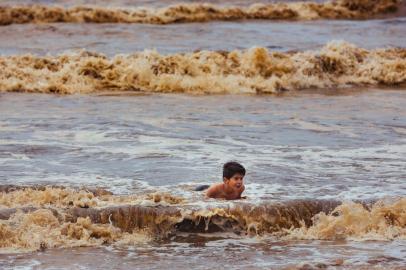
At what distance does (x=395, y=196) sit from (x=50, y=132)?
6.46 meters

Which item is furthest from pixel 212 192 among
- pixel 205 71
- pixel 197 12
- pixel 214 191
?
pixel 197 12

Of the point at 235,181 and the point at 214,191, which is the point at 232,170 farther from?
the point at 214,191

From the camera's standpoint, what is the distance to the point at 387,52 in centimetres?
2739

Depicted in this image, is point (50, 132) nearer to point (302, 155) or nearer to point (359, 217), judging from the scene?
point (302, 155)

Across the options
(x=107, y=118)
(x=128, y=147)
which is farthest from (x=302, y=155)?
(x=107, y=118)

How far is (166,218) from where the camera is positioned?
10648mm

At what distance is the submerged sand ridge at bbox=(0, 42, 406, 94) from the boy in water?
428 inches

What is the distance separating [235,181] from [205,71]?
1321 centimetres

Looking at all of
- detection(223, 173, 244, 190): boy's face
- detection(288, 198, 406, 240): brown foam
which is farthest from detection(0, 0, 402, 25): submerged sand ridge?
detection(288, 198, 406, 240): brown foam

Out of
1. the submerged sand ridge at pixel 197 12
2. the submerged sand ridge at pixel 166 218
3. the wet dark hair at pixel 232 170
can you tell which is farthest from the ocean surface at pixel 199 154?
the submerged sand ridge at pixel 197 12

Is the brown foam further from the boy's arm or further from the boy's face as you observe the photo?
the boy's arm

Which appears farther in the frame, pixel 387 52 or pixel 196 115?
pixel 387 52

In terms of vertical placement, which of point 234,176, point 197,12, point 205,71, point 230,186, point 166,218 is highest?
point 197,12

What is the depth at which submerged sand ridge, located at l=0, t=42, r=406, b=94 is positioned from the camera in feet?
74.7
